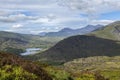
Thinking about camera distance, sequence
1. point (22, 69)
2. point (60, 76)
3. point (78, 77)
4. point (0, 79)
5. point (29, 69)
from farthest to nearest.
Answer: point (78, 77), point (60, 76), point (29, 69), point (22, 69), point (0, 79)

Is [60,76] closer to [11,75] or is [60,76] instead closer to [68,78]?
[68,78]

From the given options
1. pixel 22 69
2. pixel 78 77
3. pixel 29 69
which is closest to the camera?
pixel 22 69

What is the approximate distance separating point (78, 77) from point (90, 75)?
3.61 ft

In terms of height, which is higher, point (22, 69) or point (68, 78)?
point (22, 69)

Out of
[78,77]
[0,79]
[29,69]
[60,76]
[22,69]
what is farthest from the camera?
[78,77]

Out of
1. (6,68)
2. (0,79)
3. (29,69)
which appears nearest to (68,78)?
(29,69)

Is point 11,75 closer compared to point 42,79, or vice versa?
point 11,75

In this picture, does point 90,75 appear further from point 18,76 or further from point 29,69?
point 18,76

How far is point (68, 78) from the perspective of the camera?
72.6ft

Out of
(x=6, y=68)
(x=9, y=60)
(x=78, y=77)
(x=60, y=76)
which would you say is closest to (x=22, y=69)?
(x=6, y=68)

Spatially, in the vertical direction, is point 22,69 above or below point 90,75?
above

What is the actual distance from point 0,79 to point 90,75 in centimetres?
965

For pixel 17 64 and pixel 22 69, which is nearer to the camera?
pixel 22 69

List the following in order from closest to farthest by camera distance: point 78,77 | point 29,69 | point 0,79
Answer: point 0,79
point 29,69
point 78,77
